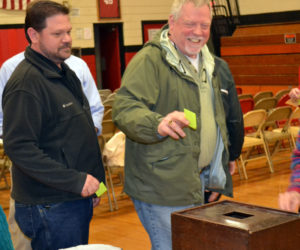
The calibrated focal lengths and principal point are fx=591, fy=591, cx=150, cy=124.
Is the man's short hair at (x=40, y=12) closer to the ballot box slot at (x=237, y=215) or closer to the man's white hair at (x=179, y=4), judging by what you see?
the man's white hair at (x=179, y=4)

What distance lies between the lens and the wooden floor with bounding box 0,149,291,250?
5.42 metres

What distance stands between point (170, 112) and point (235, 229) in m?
1.14

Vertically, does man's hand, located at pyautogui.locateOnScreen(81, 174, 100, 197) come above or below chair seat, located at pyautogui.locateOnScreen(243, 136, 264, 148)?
above

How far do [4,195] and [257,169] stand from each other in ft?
11.5

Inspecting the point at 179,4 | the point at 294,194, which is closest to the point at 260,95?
the point at 179,4

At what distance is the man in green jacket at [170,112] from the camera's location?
2.87 meters

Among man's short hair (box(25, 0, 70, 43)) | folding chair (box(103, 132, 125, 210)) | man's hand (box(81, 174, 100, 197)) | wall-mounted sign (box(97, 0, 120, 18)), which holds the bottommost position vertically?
folding chair (box(103, 132, 125, 210))

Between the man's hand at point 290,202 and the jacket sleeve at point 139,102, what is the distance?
2.02 feet

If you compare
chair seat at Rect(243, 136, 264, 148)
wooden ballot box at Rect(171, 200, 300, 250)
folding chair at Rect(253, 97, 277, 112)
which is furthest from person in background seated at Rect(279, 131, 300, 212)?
folding chair at Rect(253, 97, 277, 112)

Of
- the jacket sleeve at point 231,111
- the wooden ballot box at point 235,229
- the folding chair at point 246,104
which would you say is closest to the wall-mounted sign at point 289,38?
the folding chair at point 246,104

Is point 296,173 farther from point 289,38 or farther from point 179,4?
point 289,38

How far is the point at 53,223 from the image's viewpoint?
2842 millimetres

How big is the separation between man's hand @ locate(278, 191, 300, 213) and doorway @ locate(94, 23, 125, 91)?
49.3ft

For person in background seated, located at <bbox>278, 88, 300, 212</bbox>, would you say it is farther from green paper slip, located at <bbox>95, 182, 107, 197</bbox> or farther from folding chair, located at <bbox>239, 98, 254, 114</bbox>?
folding chair, located at <bbox>239, 98, 254, 114</bbox>
